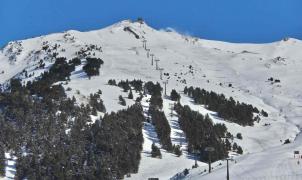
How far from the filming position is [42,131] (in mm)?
92125

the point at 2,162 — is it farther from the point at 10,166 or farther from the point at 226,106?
the point at 226,106

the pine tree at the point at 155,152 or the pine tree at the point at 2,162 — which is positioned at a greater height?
the pine tree at the point at 155,152

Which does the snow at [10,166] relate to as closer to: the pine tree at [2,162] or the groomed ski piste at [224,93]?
the pine tree at [2,162]

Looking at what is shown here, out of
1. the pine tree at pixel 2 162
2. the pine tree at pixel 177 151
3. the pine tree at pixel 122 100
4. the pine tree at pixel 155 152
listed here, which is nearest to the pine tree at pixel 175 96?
the pine tree at pixel 122 100

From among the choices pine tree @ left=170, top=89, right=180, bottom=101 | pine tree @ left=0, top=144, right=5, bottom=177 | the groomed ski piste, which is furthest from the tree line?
pine tree @ left=0, top=144, right=5, bottom=177

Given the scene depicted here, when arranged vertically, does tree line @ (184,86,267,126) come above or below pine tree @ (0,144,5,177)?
above

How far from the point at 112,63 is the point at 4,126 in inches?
3251

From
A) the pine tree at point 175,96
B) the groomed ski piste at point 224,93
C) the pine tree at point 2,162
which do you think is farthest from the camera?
the pine tree at point 175,96

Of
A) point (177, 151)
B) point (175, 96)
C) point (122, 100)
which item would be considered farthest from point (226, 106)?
point (177, 151)

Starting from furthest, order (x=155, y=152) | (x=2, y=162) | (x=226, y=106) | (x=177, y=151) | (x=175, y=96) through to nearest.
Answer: (x=226, y=106), (x=175, y=96), (x=177, y=151), (x=155, y=152), (x=2, y=162)

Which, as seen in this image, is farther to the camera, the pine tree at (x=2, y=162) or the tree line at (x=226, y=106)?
the tree line at (x=226, y=106)

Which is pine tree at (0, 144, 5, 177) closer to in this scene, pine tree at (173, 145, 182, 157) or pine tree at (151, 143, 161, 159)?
pine tree at (151, 143, 161, 159)

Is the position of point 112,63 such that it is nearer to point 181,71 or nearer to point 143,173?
point 181,71

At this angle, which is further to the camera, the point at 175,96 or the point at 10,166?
the point at 175,96
